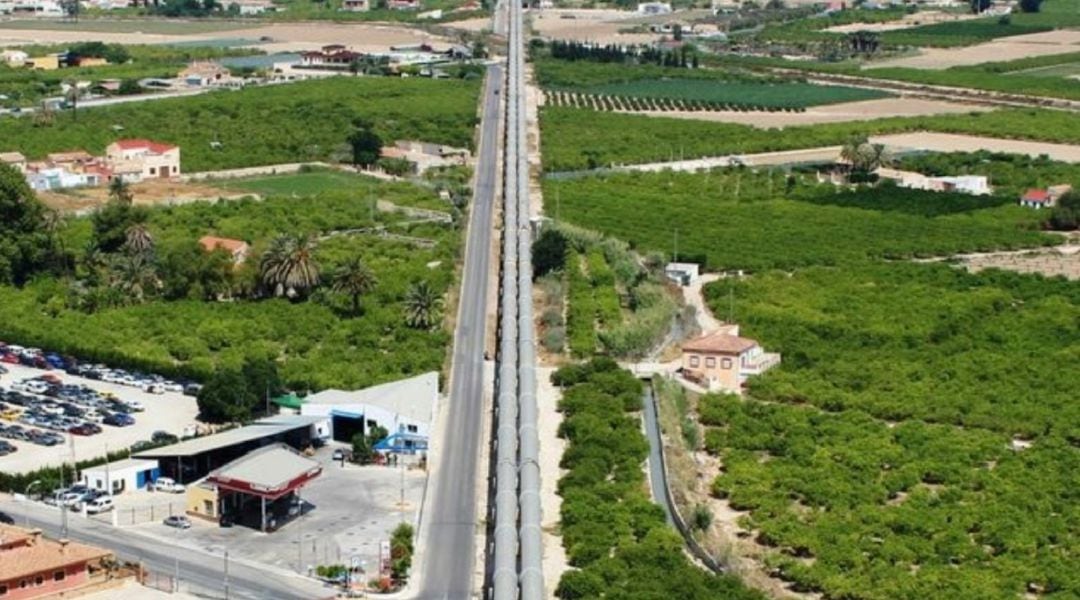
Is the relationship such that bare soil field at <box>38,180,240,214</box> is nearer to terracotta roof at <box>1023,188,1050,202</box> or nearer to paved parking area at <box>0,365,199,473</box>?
paved parking area at <box>0,365,199,473</box>

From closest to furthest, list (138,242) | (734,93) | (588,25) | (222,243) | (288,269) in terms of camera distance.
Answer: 1. (288,269)
2. (138,242)
3. (222,243)
4. (734,93)
5. (588,25)

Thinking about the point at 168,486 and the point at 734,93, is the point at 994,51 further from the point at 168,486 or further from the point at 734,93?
the point at 168,486

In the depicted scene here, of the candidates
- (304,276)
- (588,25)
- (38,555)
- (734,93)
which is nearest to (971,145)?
(734,93)

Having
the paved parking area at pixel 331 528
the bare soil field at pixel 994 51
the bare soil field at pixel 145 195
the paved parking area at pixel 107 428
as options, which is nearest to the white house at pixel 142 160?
the bare soil field at pixel 145 195

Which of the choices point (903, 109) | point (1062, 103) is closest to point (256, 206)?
point (903, 109)

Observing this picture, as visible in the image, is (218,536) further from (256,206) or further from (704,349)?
(256,206)

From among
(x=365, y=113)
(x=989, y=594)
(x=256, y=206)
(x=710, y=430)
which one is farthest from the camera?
(x=365, y=113)
